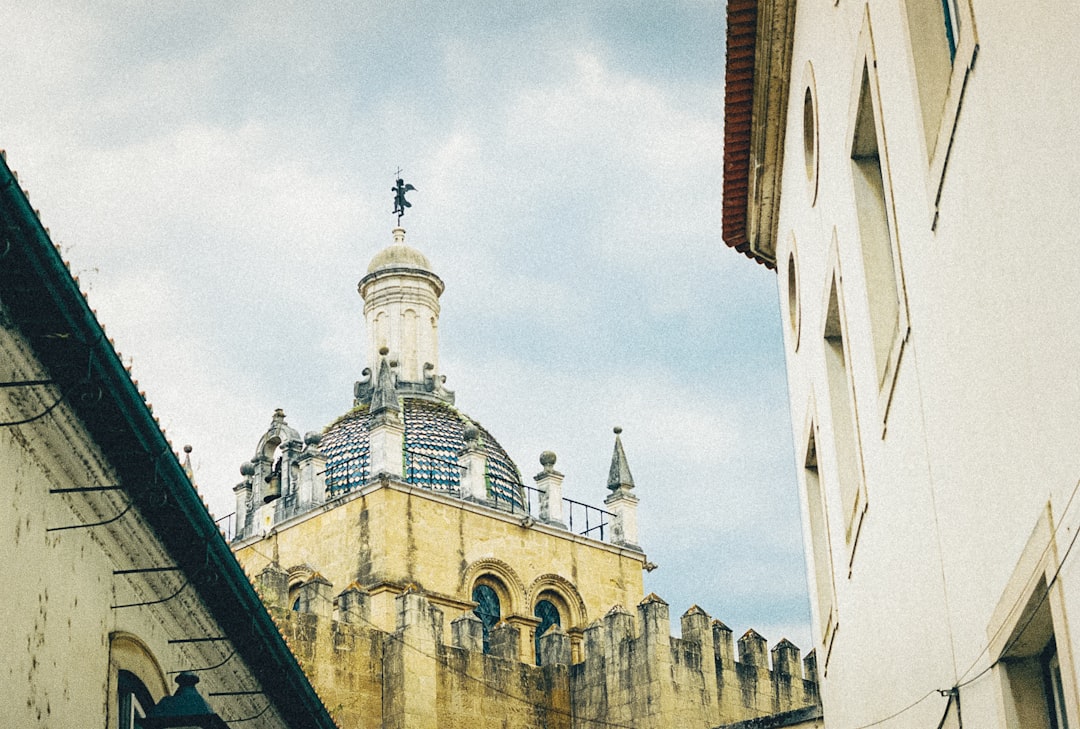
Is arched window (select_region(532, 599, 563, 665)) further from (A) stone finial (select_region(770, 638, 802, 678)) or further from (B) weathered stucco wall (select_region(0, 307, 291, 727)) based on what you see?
(B) weathered stucco wall (select_region(0, 307, 291, 727))

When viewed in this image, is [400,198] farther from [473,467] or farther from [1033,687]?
[1033,687]

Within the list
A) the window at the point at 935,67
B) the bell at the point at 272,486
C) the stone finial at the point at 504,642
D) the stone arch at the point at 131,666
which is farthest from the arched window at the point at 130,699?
the bell at the point at 272,486

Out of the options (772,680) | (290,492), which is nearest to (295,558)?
(290,492)

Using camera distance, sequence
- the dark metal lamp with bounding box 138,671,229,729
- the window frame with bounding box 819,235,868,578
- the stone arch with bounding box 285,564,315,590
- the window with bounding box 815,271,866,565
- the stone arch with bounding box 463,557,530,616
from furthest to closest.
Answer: the stone arch with bounding box 463,557,530,616, the stone arch with bounding box 285,564,315,590, the window with bounding box 815,271,866,565, the window frame with bounding box 819,235,868,578, the dark metal lamp with bounding box 138,671,229,729

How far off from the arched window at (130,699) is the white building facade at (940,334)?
14.7 feet

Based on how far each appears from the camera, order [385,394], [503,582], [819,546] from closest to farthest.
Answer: [819,546]
[503,582]
[385,394]

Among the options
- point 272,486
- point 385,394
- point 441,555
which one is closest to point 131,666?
point 441,555

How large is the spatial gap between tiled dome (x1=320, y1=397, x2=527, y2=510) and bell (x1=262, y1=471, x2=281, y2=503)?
54.1 inches

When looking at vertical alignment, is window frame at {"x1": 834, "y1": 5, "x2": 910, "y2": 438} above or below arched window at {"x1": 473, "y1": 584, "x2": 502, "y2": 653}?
below

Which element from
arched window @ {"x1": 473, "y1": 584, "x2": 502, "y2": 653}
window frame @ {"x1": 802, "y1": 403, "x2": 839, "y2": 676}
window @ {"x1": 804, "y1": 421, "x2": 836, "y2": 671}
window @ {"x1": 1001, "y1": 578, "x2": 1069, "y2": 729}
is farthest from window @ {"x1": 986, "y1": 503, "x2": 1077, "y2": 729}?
arched window @ {"x1": 473, "y1": 584, "x2": 502, "y2": 653}

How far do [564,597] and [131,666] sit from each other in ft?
85.2

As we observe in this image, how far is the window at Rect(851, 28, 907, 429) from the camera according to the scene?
933 centimetres

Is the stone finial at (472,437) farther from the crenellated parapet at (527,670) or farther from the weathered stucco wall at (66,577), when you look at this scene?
the weathered stucco wall at (66,577)

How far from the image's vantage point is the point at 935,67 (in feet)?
24.5
